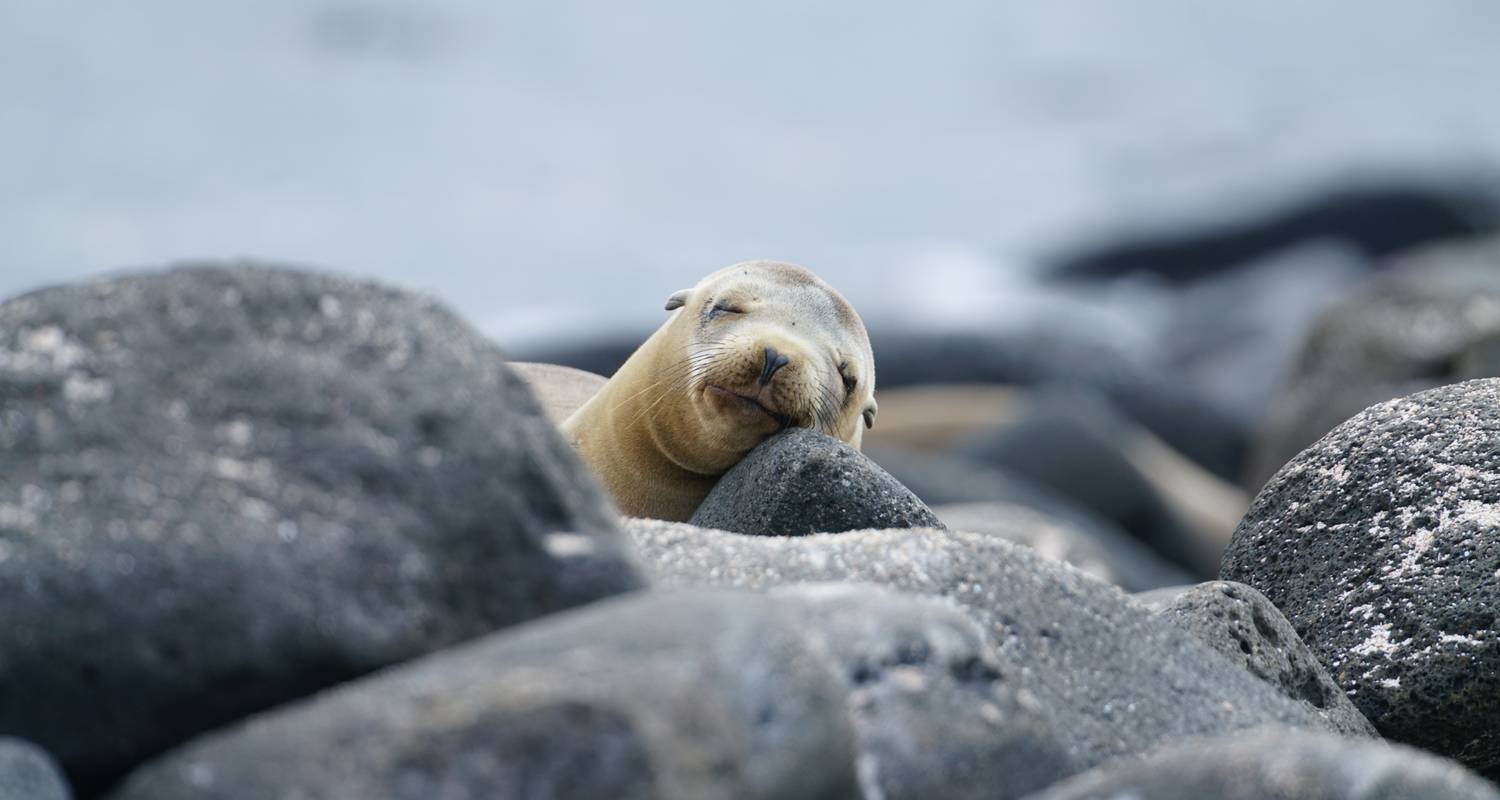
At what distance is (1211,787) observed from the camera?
240cm

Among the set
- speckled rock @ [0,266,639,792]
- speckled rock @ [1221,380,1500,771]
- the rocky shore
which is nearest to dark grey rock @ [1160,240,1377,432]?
speckled rock @ [1221,380,1500,771]

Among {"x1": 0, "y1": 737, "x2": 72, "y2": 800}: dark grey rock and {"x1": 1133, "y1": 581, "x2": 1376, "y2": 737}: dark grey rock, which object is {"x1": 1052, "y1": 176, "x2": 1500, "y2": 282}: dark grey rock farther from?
{"x1": 0, "y1": 737, "x2": 72, "y2": 800}: dark grey rock

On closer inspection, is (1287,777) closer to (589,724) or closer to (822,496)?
(589,724)

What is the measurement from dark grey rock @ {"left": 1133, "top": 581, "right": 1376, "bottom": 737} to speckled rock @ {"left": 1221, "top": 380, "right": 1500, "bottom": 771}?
0.21 meters

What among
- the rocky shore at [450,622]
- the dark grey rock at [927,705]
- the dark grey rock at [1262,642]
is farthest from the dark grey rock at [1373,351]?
the dark grey rock at [927,705]

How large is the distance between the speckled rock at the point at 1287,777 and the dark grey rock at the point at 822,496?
5.37 ft

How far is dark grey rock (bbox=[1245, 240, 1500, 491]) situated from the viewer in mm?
14172

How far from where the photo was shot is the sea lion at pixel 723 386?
4.78 meters

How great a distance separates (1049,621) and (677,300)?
2.52m

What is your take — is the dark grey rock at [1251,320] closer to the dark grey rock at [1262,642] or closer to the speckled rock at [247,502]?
the dark grey rock at [1262,642]

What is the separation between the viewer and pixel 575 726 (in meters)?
2.19

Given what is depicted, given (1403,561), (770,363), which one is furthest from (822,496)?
(1403,561)

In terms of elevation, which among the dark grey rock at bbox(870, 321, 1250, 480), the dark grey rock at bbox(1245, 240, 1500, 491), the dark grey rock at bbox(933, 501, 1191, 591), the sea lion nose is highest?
the sea lion nose

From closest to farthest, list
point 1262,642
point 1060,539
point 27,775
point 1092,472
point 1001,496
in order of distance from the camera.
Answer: point 27,775 → point 1262,642 → point 1060,539 → point 1001,496 → point 1092,472
